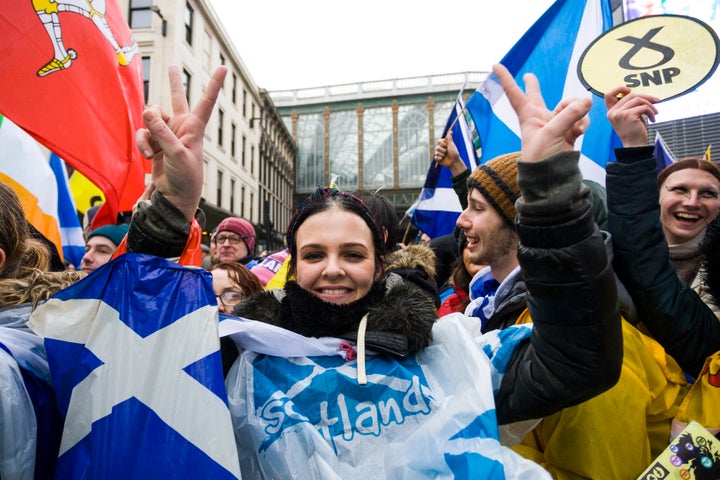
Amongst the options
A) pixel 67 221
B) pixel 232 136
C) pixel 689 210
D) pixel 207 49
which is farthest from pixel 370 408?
pixel 232 136

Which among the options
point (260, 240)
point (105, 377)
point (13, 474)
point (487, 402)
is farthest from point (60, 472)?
point (260, 240)

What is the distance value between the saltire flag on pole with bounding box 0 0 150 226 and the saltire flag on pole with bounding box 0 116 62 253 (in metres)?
1.14

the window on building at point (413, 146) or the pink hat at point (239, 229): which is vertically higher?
the window on building at point (413, 146)

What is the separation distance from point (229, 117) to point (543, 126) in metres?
22.9

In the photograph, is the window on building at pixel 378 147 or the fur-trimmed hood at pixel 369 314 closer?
the fur-trimmed hood at pixel 369 314

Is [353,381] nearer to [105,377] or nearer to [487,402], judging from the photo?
[487,402]

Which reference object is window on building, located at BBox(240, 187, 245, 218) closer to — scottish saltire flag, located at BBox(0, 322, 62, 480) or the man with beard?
the man with beard

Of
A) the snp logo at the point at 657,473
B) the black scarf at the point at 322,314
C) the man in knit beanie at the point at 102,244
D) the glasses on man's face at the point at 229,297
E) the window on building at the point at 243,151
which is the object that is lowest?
the snp logo at the point at 657,473

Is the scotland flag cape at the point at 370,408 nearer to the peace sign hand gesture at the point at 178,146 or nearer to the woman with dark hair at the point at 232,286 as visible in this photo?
the peace sign hand gesture at the point at 178,146

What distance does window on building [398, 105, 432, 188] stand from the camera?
111ft

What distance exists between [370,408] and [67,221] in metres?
4.01

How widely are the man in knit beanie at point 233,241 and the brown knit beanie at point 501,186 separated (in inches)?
117

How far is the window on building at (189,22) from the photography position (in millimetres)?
18327

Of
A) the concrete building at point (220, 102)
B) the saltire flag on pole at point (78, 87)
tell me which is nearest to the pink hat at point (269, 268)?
the saltire flag on pole at point (78, 87)
